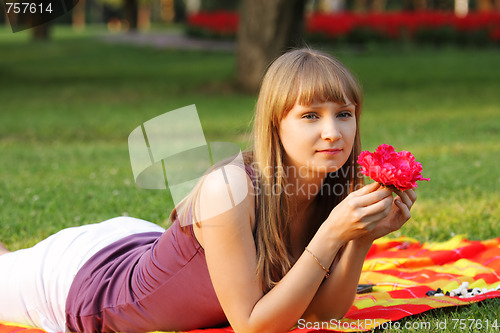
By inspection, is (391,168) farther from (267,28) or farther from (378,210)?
(267,28)

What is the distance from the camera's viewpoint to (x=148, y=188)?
624 centimetres

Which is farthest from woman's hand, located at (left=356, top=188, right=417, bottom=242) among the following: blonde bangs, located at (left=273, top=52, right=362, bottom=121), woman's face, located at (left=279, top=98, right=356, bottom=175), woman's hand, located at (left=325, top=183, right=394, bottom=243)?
blonde bangs, located at (left=273, top=52, right=362, bottom=121)

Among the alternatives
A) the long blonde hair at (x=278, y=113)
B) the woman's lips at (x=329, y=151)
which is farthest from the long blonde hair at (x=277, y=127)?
the woman's lips at (x=329, y=151)

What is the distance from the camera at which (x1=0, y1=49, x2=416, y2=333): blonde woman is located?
8.68 ft

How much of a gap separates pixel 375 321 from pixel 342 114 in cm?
93

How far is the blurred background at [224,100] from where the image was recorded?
5.69m

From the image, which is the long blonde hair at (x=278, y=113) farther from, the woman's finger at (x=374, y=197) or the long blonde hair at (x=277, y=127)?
the woman's finger at (x=374, y=197)

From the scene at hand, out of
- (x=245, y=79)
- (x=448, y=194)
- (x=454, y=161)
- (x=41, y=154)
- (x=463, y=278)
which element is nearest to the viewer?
(x=463, y=278)

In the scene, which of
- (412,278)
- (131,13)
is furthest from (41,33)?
(412,278)

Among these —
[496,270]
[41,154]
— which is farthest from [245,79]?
[496,270]

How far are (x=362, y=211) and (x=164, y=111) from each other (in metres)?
10.7

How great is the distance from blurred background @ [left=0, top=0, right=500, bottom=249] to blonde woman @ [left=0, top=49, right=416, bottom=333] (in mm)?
355

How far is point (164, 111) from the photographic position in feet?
42.7

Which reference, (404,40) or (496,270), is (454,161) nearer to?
(496,270)
